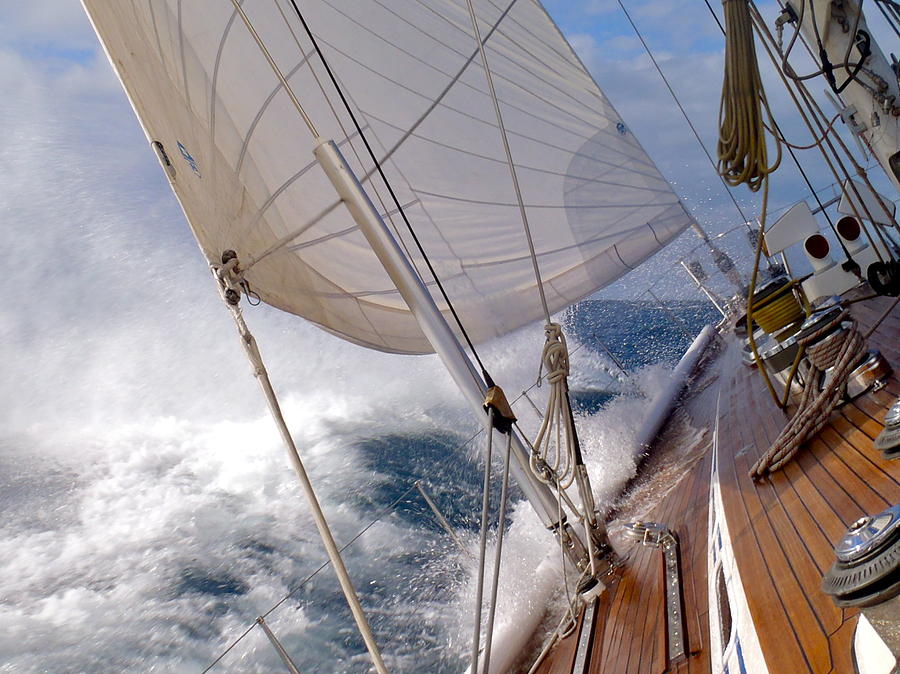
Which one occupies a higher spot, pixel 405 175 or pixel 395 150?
pixel 395 150

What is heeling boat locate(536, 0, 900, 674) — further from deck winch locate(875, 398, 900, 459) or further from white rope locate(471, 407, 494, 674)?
white rope locate(471, 407, 494, 674)

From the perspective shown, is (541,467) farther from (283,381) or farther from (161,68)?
(283,381)

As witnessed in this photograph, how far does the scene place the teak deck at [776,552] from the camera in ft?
4.32

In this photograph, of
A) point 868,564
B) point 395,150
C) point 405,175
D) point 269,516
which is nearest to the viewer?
point 868,564

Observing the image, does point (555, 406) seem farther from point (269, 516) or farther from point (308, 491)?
point (269, 516)

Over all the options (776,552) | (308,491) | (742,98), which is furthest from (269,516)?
(742,98)

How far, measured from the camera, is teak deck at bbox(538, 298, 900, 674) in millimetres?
1315

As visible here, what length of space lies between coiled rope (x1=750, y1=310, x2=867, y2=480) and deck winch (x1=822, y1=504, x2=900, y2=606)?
122 cm

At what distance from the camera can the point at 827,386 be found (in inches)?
86.4

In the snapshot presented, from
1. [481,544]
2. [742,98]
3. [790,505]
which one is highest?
[742,98]

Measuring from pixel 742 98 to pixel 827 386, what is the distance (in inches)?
37.2

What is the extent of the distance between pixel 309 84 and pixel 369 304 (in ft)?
4.61

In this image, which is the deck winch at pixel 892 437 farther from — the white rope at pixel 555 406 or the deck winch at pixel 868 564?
the white rope at pixel 555 406

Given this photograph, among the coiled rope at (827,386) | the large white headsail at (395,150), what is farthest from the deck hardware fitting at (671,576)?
the large white headsail at (395,150)
